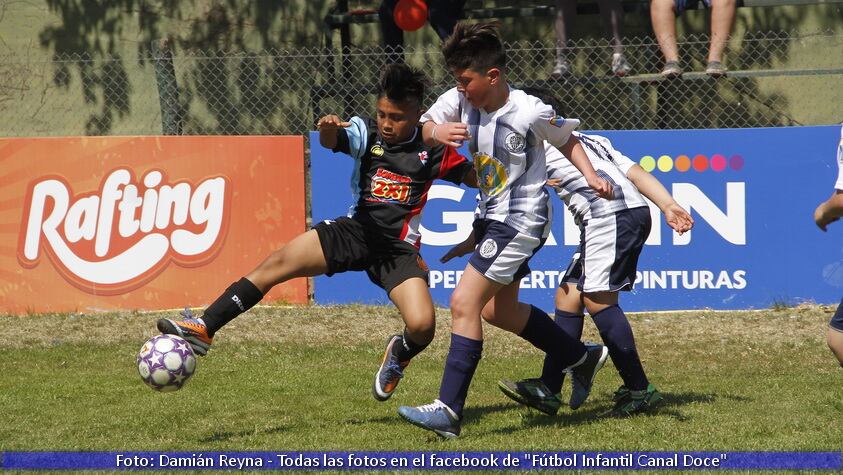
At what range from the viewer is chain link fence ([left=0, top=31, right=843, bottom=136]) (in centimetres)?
1166

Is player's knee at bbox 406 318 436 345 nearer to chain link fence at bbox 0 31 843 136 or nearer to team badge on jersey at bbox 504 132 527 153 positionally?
team badge on jersey at bbox 504 132 527 153

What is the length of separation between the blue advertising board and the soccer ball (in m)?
4.79

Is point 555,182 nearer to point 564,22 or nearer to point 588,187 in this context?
point 588,187

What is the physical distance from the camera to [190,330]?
584cm

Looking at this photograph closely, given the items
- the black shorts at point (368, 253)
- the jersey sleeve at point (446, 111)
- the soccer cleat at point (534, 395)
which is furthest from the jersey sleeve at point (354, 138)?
the soccer cleat at point (534, 395)

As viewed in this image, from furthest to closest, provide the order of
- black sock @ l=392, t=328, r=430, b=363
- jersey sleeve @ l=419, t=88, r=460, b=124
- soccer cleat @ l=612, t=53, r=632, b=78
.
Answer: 1. soccer cleat @ l=612, t=53, r=632, b=78
2. black sock @ l=392, t=328, r=430, b=363
3. jersey sleeve @ l=419, t=88, r=460, b=124

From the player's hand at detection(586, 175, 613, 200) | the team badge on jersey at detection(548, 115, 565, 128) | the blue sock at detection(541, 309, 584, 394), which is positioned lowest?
the blue sock at detection(541, 309, 584, 394)

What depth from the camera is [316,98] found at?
37.8 feet

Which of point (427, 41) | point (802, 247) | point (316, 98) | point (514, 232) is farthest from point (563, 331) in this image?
point (427, 41)

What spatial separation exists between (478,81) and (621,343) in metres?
1.58

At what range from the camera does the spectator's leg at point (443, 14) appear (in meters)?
11.6

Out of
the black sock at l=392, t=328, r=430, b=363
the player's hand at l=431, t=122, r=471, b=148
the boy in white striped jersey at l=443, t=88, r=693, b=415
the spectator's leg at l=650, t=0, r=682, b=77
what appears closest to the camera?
the player's hand at l=431, t=122, r=471, b=148
